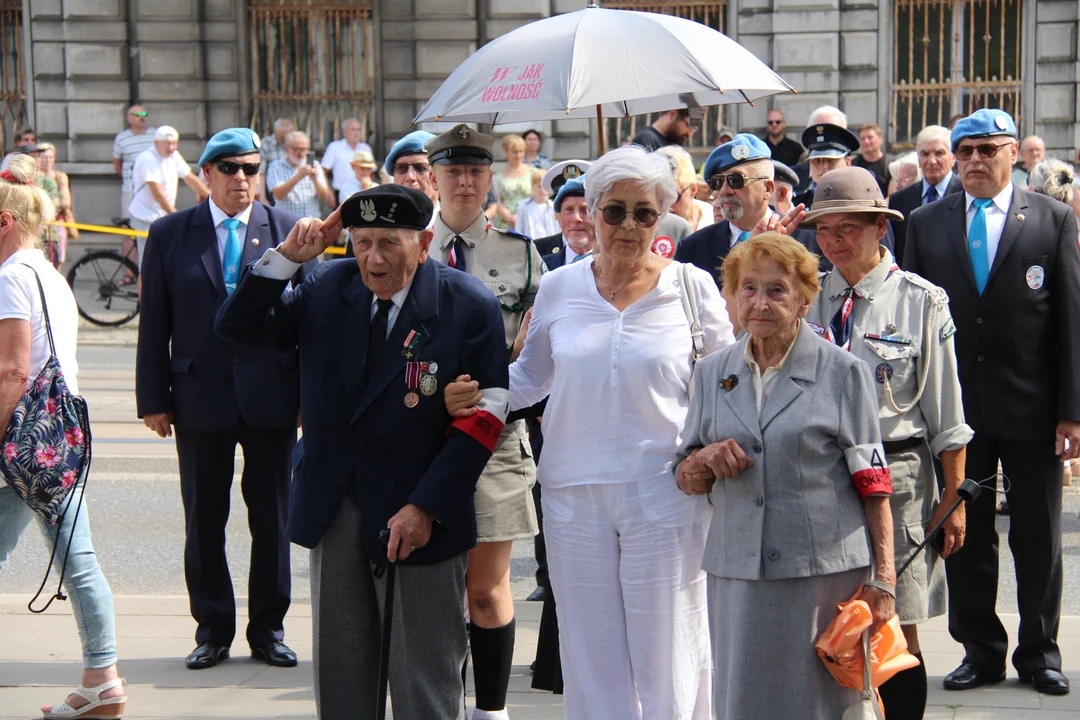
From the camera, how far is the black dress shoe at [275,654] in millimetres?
6227

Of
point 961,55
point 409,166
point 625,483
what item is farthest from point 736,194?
point 961,55

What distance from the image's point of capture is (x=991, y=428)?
19.5 feet

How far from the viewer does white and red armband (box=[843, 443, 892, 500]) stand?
13.5ft

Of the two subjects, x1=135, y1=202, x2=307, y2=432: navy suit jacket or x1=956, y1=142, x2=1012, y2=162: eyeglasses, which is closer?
x1=956, y1=142, x2=1012, y2=162: eyeglasses

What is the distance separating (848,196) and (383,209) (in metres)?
1.53

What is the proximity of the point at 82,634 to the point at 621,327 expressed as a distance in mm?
2357

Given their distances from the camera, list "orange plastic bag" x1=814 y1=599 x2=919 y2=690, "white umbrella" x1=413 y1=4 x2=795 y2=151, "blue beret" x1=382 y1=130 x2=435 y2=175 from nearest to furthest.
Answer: "orange plastic bag" x1=814 y1=599 x2=919 y2=690
"white umbrella" x1=413 y1=4 x2=795 y2=151
"blue beret" x1=382 y1=130 x2=435 y2=175

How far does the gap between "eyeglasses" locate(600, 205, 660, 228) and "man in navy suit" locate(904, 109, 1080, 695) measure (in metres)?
1.95

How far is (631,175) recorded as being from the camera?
4.50 meters

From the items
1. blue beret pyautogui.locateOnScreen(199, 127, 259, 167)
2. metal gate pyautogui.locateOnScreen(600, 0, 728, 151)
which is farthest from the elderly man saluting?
metal gate pyautogui.locateOnScreen(600, 0, 728, 151)

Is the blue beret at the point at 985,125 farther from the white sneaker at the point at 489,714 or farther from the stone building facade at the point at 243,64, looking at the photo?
the stone building facade at the point at 243,64

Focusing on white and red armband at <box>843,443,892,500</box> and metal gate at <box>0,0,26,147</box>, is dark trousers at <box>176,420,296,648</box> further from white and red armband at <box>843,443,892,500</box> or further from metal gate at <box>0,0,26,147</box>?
metal gate at <box>0,0,26,147</box>

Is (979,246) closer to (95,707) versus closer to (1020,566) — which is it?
(1020,566)

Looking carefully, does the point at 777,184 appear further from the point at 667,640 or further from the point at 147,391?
the point at 667,640
